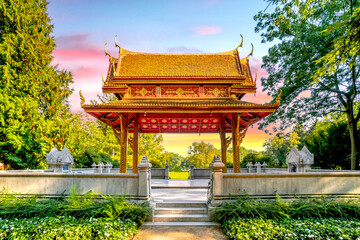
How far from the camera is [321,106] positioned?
731 inches

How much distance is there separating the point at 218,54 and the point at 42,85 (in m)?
15.8

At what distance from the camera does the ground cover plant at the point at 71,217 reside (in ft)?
18.4

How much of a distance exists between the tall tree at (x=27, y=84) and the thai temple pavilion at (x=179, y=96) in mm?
5860

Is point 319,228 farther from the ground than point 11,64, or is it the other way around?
point 11,64

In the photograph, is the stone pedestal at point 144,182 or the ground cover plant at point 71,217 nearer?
the ground cover plant at point 71,217

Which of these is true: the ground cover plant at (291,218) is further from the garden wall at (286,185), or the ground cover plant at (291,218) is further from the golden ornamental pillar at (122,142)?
the golden ornamental pillar at (122,142)

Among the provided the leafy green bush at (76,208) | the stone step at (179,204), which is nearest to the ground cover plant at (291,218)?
the stone step at (179,204)

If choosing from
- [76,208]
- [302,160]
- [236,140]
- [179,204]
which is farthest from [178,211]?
[302,160]

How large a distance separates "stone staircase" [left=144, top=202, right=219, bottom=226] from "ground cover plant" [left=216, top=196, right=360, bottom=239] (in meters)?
0.65

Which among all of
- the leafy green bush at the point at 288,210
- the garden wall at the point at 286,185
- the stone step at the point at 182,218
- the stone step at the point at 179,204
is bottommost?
the stone step at the point at 182,218

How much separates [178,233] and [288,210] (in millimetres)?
3522

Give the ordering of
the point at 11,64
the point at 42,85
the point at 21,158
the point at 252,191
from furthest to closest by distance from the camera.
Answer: the point at 42,85 → the point at 11,64 → the point at 21,158 → the point at 252,191

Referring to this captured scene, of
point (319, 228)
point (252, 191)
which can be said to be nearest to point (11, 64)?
point (252, 191)

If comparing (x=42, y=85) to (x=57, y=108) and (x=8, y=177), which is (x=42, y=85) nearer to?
(x=57, y=108)
